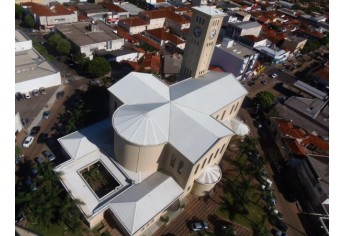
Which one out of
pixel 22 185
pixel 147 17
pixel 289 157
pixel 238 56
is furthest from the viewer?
pixel 147 17

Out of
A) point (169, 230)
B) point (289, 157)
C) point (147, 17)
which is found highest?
point (147, 17)

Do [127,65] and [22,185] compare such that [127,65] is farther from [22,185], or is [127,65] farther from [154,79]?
[22,185]

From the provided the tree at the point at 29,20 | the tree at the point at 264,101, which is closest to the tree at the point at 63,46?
the tree at the point at 29,20

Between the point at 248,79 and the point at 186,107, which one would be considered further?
the point at 248,79

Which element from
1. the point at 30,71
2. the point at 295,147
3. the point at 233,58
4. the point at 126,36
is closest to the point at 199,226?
the point at 295,147

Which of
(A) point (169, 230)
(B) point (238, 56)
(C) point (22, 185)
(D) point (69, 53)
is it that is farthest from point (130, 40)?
(A) point (169, 230)

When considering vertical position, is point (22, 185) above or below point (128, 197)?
below

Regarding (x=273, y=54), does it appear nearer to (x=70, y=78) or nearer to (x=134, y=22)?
(x=134, y=22)
